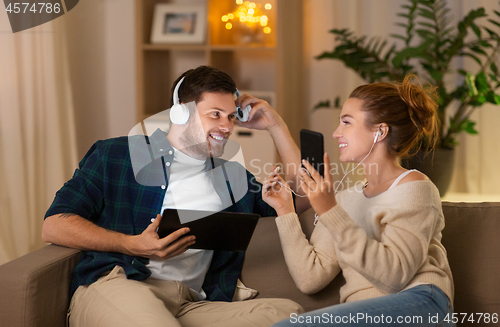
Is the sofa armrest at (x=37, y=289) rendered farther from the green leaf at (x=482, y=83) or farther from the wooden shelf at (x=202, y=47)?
the green leaf at (x=482, y=83)

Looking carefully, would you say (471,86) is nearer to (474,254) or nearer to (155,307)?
(474,254)

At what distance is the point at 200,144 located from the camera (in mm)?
1325

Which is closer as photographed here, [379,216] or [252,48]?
[379,216]

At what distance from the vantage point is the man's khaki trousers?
105cm

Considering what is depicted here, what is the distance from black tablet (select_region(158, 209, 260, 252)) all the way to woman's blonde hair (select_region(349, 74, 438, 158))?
14.7 inches

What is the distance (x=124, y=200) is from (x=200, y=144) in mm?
255

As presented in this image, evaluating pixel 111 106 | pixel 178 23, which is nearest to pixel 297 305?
pixel 178 23

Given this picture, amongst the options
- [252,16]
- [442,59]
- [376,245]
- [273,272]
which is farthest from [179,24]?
[376,245]

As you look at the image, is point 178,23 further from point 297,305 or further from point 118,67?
point 297,305

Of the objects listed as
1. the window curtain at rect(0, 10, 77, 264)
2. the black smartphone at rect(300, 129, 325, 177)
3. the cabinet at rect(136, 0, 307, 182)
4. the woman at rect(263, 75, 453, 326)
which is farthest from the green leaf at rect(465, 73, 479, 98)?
the window curtain at rect(0, 10, 77, 264)

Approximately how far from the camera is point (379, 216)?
1086 millimetres

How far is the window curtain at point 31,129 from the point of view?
2197 millimetres

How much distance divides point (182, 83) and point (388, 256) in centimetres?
74

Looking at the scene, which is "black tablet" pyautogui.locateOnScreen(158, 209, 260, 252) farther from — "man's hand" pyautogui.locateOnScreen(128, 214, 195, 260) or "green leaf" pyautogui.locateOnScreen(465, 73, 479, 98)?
"green leaf" pyautogui.locateOnScreen(465, 73, 479, 98)
